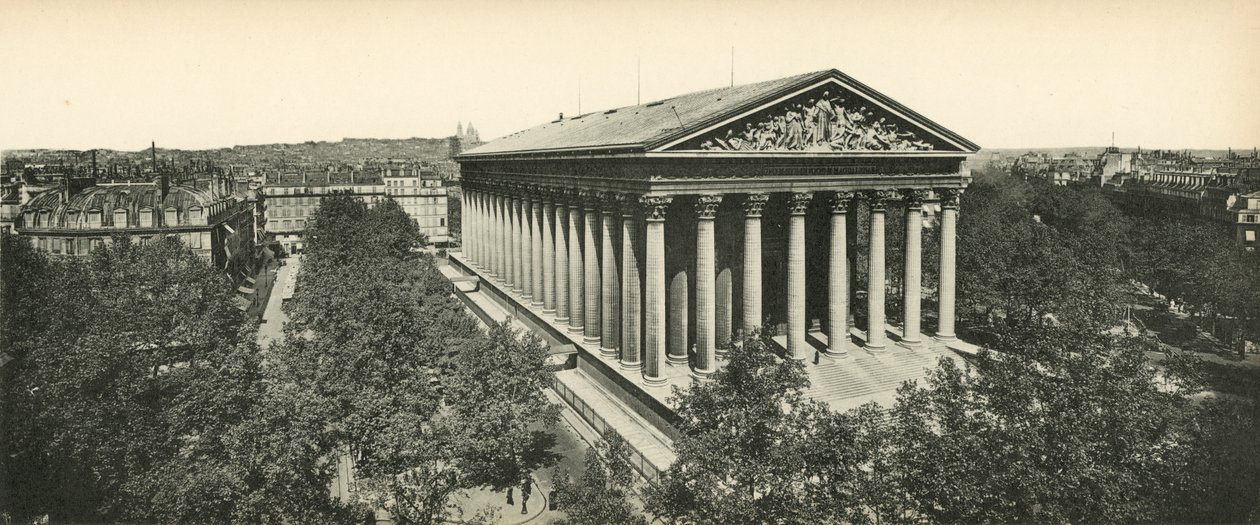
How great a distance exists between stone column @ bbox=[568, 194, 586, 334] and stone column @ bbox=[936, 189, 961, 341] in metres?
Result: 22.0

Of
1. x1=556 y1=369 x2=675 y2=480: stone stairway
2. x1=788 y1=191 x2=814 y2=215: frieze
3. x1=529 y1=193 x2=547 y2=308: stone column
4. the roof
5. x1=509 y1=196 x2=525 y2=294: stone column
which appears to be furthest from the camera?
the roof

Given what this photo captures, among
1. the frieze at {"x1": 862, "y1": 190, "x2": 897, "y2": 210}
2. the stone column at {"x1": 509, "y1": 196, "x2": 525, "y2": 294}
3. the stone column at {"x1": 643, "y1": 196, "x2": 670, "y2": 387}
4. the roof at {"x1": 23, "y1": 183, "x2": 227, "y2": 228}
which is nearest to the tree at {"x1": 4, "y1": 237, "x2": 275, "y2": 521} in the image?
the stone column at {"x1": 643, "y1": 196, "x2": 670, "y2": 387}

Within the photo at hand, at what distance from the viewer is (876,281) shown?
148 ft

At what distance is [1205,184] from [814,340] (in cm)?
8219

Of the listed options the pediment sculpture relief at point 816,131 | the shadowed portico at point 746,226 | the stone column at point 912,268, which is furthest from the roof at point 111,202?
the stone column at point 912,268

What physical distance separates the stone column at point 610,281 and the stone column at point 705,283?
19.7ft

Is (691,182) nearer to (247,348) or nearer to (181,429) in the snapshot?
(247,348)

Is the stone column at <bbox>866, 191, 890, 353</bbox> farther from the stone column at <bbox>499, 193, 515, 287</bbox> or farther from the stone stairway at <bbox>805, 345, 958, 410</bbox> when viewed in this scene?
the stone column at <bbox>499, 193, 515, 287</bbox>

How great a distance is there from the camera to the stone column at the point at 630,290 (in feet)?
132

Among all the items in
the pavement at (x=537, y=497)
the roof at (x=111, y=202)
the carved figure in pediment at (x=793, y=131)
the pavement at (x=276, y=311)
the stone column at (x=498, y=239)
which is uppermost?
the carved figure in pediment at (x=793, y=131)

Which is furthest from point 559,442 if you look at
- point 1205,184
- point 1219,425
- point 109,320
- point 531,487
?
point 1205,184

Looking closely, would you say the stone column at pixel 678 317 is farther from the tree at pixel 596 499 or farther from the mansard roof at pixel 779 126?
the tree at pixel 596 499

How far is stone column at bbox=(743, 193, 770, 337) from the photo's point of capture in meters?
39.6

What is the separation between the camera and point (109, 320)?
31.3 metres
